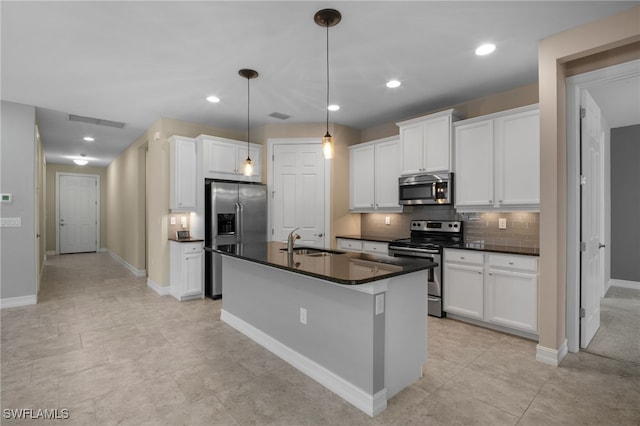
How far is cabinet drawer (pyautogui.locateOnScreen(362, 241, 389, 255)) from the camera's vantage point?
14.9ft

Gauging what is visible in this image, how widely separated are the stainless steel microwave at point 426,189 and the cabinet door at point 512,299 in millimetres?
1090

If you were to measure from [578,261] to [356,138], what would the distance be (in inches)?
147

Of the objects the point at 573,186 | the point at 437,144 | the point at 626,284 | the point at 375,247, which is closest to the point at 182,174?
the point at 375,247

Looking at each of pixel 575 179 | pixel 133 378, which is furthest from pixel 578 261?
pixel 133 378

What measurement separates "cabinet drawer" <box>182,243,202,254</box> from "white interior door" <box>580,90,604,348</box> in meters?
4.57

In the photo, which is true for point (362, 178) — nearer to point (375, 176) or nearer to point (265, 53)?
point (375, 176)

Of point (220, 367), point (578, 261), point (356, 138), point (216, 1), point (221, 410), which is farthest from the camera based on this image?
point (356, 138)

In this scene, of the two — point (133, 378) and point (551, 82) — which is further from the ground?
point (551, 82)

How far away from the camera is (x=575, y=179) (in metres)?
2.88

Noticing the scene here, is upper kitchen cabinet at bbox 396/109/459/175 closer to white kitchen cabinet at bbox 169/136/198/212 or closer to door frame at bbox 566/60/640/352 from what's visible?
door frame at bbox 566/60/640/352

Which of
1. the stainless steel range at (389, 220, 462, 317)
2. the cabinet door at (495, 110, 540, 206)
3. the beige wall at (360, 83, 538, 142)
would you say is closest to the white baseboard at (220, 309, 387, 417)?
the stainless steel range at (389, 220, 462, 317)

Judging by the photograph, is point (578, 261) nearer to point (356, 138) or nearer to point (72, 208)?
point (356, 138)

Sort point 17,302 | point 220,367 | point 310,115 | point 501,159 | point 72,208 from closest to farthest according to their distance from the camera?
point 220,367 < point 501,159 < point 17,302 < point 310,115 < point 72,208

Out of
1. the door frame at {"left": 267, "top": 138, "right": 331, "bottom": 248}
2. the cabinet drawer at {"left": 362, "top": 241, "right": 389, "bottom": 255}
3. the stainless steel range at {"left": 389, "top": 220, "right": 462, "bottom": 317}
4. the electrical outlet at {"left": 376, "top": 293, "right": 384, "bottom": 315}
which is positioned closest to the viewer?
the electrical outlet at {"left": 376, "top": 293, "right": 384, "bottom": 315}
